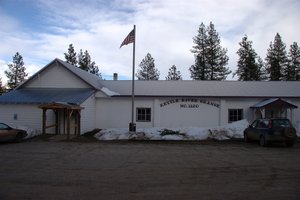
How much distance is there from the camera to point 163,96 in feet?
91.1

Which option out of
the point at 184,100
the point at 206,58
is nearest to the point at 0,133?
the point at 184,100

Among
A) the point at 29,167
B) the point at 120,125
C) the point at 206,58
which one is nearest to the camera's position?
the point at 29,167

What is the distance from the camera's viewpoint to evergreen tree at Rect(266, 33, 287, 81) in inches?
2244

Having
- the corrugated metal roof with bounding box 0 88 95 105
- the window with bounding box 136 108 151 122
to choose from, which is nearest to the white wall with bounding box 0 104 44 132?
the corrugated metal roof with bounding box 0 88 95 105

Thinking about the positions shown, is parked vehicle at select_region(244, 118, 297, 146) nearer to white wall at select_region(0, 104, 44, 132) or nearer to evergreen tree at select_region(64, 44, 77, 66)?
white wall at select_region(0, 104, 44, 132)

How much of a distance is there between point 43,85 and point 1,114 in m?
4.19

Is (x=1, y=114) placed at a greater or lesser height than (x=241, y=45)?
lesser

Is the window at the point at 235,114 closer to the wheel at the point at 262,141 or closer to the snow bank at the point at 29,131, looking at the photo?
the wheel at the point at 262,141

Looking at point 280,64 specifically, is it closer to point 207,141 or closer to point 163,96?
point 163,96

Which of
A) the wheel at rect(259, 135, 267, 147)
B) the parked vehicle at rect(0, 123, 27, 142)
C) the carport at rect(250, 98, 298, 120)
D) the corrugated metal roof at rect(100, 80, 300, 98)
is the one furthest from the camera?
the corrugated metal roof at rect(100, 80, 300, 98)

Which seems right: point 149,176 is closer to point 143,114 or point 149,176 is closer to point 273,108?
point 143,114

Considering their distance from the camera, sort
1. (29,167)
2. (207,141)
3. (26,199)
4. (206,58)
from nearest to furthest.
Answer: (26,199) → (29,167) → (207,141) → (206,58)

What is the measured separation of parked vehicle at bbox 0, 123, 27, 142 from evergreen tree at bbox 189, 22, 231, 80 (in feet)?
127

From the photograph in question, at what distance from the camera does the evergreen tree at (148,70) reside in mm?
64938
